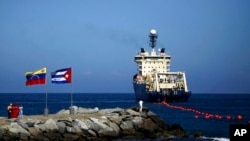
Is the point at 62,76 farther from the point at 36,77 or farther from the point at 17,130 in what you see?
the point at 17,130

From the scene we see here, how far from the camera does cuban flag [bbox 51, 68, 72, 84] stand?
3322 centimetres

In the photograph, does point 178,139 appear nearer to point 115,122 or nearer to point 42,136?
point 115,122

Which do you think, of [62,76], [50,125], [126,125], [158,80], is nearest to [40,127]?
[50,125]

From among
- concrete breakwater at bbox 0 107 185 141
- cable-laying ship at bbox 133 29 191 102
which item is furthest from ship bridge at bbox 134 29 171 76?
concrete breakwater at bbox 0 107 185 141

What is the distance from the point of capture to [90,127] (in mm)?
31156

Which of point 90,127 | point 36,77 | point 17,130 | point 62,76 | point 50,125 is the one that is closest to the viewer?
point 17,130

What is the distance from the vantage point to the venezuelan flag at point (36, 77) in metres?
32.9

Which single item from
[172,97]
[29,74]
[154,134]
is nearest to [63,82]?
[29,74]

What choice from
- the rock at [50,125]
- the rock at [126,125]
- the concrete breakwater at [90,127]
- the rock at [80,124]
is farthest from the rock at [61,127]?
the rock at [126,125]

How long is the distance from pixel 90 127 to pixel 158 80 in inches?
3010

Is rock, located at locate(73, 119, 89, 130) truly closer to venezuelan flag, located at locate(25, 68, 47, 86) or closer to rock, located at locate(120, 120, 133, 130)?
rock, located at locate(120, 120, 133, 130)

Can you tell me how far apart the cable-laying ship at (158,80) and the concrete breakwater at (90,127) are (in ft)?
228

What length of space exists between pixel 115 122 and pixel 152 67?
8326cm

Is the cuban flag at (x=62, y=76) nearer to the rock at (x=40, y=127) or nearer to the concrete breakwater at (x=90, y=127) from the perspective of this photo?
the concrete breakwater at (x=90, y=127)
